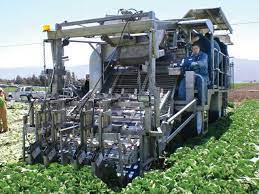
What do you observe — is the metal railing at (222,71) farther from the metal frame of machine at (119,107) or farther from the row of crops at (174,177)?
the row of crops at (174,177)

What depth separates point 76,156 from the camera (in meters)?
7.21

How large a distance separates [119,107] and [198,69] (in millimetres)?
2635

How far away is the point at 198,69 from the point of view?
10961 millimetres

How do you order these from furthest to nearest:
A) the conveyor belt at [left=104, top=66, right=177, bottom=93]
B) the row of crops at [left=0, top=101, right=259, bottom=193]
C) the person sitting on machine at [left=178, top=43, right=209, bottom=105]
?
the conveyor belt at [left=104, top=66, right=177, bottom=93] → the person sitting on machine at [left=178, top=43, right=209, bottom=105] → the row of crops at [left=0, top=101, right=259, bottom=193]

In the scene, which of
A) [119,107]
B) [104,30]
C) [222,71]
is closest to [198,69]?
[119,107]

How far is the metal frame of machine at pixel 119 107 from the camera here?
7473 millimetres

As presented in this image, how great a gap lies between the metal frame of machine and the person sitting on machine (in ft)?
0.69

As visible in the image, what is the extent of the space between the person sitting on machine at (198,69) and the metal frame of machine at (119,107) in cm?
21

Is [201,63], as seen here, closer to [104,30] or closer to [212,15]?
[104,30]

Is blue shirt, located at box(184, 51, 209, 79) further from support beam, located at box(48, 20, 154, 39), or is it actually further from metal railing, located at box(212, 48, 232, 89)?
support beam, located at box(48, 20, 154, 39)

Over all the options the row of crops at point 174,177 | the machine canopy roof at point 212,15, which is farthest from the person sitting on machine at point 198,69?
the machine canopy roof at point 212,15

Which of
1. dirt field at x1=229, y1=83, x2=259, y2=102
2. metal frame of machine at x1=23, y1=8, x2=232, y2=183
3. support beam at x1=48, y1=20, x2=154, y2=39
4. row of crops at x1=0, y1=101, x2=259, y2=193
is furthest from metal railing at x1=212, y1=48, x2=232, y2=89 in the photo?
dirt field at x1=229, y1=83, x2=259, y2=102

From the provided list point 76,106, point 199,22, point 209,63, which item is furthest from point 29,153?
point 209,63

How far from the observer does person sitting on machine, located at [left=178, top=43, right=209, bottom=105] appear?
1062 centimetres
